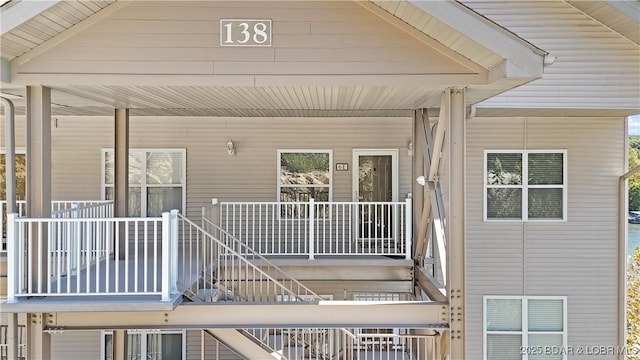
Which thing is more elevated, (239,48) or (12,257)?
(239,48)

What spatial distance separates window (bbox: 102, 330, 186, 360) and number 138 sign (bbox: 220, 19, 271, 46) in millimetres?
6706

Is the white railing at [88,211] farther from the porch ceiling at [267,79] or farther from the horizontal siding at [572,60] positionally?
the horizontal siding at [572,60]

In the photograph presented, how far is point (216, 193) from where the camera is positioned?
980 cm

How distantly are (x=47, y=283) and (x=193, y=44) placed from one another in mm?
3154

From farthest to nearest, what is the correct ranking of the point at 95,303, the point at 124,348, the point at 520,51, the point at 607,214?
the point at 607,214 → the point at 124,348 → the point at 95,303 → the point at 520,51

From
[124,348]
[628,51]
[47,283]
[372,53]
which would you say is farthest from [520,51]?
[124,348]

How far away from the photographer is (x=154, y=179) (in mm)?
9828

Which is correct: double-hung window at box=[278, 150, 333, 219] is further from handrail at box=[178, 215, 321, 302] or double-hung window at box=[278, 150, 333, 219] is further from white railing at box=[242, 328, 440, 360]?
white railing at box=[242, 328, 440, 360]

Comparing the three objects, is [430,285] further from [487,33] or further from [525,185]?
[525,185]

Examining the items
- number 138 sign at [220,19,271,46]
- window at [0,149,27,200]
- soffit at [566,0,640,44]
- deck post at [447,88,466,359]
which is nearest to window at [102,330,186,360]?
window at [0,149,27,200]

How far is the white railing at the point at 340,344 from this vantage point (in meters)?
6.50

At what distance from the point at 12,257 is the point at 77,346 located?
5.46m

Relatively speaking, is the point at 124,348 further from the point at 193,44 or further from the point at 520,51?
the point at 520,51

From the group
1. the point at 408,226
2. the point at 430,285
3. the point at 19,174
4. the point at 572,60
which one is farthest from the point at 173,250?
the point at 572,60
